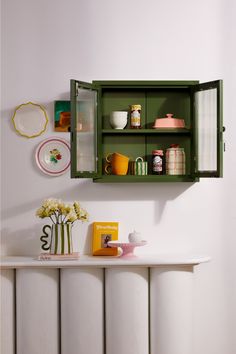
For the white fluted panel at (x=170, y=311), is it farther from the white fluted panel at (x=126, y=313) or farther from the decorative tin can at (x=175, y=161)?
the decorative tin can at (x=175, y=161)

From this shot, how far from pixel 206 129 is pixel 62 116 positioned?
2.80 ft

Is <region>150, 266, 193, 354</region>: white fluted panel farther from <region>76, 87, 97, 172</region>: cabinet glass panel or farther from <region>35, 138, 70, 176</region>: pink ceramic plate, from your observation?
<region>35, 138, 70, 176</region>: pink ceramic plate

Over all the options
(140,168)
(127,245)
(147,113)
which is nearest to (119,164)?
(140,168)

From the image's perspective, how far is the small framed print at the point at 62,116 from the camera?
3939mm

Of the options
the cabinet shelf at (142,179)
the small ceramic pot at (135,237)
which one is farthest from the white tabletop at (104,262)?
the cabinet shelf at (142,179)

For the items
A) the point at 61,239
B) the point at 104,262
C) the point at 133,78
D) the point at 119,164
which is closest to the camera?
the point at 104,262

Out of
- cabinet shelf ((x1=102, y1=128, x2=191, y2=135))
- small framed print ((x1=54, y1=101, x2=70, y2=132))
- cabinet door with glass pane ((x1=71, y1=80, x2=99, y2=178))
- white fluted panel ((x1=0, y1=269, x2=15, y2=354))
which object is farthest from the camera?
small framed print ((x1=54, y1=101, x2=70, y2=132))

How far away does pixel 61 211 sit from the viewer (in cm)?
375

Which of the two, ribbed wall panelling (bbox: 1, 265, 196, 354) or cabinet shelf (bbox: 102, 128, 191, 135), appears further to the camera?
cabinet shelf (bbox: 102, 128, 191, 135)

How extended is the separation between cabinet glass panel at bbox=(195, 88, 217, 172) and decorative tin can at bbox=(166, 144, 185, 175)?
0.40ft

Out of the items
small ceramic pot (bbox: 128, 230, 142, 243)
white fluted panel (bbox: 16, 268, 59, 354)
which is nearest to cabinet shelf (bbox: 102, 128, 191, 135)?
small ceramic pot (bbox: 128, 230, 142, 243)

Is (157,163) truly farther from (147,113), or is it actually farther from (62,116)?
(62,116)

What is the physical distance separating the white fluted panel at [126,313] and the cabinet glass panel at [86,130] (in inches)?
23.9

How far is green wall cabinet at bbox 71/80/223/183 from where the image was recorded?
3.68 metres
